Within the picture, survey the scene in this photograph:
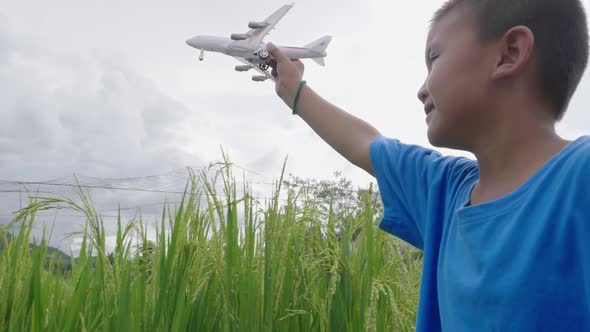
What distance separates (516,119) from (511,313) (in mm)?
427

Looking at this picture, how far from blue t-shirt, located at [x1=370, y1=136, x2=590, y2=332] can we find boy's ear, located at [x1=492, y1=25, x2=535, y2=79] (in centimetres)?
22

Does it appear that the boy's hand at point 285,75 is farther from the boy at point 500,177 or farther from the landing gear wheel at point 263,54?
the boy at point 500,177

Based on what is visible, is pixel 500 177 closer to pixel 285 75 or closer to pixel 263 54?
pixel 285 75

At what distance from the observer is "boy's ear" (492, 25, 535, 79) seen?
1312 millimetres

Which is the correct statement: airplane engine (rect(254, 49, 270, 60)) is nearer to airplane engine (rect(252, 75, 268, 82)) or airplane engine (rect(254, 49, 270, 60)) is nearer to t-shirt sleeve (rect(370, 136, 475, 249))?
airplane engine (rect(252, 75, 268, 82))

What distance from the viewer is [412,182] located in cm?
166

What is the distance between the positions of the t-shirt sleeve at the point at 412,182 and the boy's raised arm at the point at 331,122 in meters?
0.06

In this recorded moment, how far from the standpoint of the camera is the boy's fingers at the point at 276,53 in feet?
6.44

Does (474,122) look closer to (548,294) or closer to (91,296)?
(548,294)

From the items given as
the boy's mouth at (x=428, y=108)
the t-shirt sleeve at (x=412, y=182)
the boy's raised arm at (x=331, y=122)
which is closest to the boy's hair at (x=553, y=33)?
the boy's mouth at (x=428, y=108)

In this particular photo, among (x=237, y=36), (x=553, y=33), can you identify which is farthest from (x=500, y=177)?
(x=237, y=36)

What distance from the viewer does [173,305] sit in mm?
2115

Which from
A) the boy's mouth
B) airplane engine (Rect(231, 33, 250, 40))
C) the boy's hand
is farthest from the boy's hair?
airplane engine (Rect(231, 33, 250, 40))

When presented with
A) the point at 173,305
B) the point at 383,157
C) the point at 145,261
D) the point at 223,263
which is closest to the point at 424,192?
the point at 383,157
